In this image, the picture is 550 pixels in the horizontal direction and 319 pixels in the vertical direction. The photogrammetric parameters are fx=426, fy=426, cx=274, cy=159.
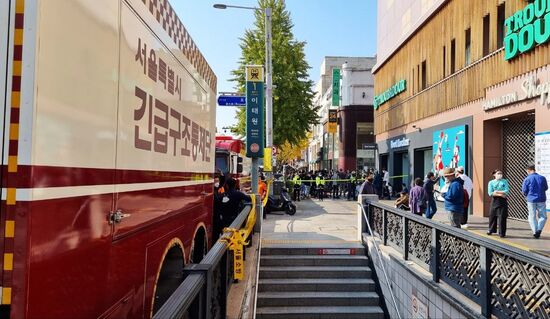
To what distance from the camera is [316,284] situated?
8.55 meters

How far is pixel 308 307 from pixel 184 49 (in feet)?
18.8

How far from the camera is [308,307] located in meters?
8.16

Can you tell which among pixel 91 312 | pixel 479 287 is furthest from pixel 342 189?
pixel 91 312

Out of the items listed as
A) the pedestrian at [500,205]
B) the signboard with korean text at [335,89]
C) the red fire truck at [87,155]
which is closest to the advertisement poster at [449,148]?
the pedestrian at [500,205]

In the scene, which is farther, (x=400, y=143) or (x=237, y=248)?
(x=400, y=143)

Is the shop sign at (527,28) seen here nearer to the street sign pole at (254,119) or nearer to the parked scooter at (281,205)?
the street sign pole at (254,119)

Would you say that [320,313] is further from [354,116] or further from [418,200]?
[354,116]

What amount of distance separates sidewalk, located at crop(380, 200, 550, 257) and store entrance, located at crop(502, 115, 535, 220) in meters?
0.51

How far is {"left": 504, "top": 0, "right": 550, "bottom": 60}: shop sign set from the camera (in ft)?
35.0

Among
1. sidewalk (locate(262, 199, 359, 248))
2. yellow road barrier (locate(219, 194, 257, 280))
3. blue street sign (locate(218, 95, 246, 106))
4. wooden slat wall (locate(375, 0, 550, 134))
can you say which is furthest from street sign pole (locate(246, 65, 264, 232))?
wooden slat wall (locate(375, 0, 550, 134))

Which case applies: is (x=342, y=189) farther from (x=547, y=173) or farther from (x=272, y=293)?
(x=272, y=293)

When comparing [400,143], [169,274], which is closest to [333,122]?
[400,143]

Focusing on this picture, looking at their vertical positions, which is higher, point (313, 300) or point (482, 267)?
point (482, 267)

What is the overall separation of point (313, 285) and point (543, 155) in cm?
709
